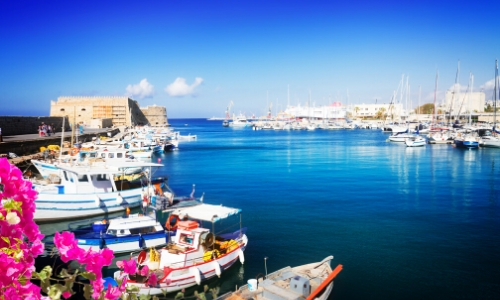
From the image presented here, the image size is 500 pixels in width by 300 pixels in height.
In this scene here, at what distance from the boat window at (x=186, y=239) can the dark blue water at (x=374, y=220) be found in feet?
5.52

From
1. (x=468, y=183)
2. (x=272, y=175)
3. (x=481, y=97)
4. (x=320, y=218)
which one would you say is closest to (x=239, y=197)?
(x=320, y=218)

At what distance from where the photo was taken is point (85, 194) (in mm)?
20484

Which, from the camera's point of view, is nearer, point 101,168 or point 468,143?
point 101,168

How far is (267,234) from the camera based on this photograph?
59.7 feet

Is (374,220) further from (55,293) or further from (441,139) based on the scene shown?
(441,139)

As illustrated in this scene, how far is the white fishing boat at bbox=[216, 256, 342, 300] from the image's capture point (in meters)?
10.5

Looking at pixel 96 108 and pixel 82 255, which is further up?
pixel 96 108

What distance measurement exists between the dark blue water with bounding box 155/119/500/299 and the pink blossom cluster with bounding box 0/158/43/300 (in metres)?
11.4

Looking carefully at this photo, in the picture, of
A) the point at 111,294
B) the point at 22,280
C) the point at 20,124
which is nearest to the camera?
the point at 22,280

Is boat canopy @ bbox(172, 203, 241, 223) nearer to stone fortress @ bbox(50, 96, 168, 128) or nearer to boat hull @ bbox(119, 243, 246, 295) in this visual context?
boat hull @ bbox(119, 243, 246, 295)

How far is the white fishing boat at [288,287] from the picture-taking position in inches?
413

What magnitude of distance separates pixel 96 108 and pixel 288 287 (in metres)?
88.2

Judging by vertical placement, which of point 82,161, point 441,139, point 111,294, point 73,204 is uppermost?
point 111,294

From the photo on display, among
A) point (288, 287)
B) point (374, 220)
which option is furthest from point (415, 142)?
point (288, 287)
